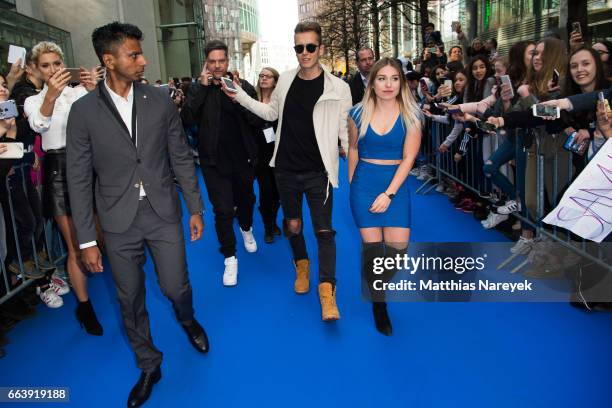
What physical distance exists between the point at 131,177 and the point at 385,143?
176 cm

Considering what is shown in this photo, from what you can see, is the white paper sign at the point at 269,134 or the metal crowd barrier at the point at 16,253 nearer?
the metal crowd barrier at the point at 16,253

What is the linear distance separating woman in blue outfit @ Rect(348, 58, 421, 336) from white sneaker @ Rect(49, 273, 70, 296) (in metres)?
3.05

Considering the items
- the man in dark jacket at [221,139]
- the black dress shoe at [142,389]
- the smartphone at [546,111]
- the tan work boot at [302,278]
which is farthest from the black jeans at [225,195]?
the smartphone at [546,111]

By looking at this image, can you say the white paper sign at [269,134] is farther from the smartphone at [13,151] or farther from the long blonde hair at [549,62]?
the long blonde hair at [549,62]

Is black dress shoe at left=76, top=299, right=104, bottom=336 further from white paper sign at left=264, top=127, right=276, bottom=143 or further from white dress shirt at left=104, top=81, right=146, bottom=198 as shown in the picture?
white paper sign at left=264, top=127, right=276, bottom=143

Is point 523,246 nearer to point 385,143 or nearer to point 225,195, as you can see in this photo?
point 385,143

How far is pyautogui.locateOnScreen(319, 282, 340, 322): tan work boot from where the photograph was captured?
3975 millimetres

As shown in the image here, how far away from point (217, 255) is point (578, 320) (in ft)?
12.5

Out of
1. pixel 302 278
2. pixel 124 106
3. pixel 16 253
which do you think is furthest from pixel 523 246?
pixel 16 253

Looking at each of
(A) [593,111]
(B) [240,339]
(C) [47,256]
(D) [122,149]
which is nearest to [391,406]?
(B) [240,339]

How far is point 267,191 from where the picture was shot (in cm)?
618

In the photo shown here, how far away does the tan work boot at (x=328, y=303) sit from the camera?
3975 mm

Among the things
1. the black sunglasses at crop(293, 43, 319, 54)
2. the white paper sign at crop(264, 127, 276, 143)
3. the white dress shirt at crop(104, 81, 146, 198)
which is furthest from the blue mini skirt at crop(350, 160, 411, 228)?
the white paper sign at crop(264, 127, 276, 143)

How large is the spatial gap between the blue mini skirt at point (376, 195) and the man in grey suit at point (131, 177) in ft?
3.99
